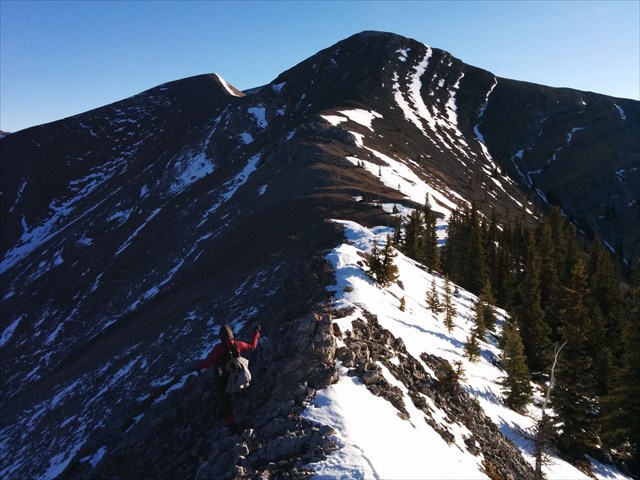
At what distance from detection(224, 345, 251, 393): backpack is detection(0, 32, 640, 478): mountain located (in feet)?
3.21

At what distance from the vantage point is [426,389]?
13.8m

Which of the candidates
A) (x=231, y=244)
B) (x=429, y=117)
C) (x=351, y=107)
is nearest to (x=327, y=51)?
(x=429, y=117)

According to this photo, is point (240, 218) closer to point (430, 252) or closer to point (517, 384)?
point (430, 252)

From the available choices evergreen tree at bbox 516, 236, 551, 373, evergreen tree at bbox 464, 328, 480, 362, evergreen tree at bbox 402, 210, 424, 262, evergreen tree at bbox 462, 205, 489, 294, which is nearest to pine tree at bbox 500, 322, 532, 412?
evergreen tree at bbox 464, 328, 480, 362

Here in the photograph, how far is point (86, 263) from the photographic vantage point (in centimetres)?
8819

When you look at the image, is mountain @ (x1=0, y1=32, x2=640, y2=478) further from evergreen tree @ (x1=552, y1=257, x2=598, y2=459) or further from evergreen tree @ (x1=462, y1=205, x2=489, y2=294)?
evergreen tree @ (x1=462, y1=205, x2=489, y2=294)

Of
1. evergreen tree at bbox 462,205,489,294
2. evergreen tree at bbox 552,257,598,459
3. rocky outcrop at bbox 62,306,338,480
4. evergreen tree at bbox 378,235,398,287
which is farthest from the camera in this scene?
evergreen tree at bbox 462,205,489,294

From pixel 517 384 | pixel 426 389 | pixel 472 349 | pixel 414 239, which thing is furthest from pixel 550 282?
pixel 426 389

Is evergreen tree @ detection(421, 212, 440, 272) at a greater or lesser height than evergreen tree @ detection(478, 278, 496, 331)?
greater

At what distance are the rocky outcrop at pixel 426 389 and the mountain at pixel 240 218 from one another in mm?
203

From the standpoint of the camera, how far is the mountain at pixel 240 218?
1400 centimetres

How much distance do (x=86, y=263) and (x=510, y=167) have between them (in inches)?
4850

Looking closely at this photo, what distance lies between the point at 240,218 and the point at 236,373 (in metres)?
52.0

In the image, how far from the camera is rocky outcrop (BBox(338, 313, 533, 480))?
39.3ft
